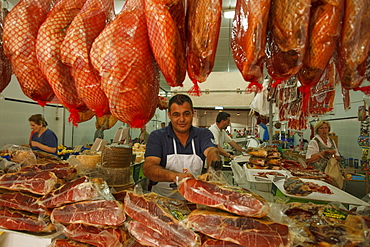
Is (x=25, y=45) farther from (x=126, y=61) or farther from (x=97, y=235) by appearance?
(x=97, y=235)

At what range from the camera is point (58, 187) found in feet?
5.01

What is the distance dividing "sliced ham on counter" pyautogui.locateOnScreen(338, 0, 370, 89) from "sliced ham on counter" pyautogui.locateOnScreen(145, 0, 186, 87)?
0.75m

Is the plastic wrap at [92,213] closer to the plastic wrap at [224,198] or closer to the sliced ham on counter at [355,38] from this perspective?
the plastic wrap at [224,198]

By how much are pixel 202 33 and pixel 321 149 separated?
4.84m

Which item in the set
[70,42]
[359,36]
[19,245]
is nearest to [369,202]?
[359,36]

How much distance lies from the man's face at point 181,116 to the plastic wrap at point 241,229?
144 cm

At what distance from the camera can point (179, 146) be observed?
2.71 metres

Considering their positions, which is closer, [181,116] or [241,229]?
[241,229]

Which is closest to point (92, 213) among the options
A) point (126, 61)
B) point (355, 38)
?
point (126, 61)

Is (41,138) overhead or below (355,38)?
below

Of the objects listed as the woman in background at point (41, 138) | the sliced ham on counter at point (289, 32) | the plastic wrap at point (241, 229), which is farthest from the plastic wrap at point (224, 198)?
the woman in background at point (41, 138)

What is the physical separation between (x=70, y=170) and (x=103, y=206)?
48 cm

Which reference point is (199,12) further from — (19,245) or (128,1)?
(19,245)

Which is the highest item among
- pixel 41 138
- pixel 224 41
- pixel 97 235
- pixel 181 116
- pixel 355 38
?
pixel 224 41
